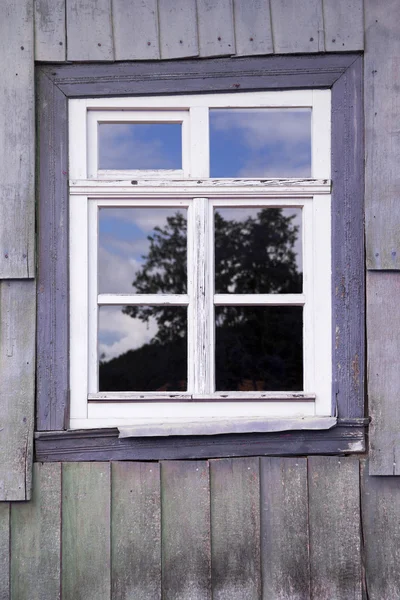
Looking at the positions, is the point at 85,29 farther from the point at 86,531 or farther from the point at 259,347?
the point at 86,531

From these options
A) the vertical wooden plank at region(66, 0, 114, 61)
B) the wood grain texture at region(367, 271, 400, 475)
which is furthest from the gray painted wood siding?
the wood grain texture at region(367, 271, 400, 475)

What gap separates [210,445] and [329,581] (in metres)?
0.76

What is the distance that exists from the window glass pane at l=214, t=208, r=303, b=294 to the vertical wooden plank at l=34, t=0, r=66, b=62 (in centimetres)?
99

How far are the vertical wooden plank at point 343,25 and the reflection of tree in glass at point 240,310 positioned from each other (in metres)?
0.76

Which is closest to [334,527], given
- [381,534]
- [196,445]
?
[381,534]

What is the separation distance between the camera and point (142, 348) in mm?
2336

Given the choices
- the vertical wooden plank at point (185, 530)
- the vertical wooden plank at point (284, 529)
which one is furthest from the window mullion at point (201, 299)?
the vertical wooden plank at point (284, 529)

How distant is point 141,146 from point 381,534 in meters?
2.00

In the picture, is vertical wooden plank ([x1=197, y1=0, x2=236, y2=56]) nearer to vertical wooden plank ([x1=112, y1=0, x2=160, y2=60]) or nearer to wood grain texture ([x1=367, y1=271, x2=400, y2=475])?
vertical wooden plank ([x1=112, y1=0, x2=160, y2=60])

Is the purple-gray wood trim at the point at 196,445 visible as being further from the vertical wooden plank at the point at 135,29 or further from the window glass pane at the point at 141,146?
the vertical wooden plank at the point at 135,29

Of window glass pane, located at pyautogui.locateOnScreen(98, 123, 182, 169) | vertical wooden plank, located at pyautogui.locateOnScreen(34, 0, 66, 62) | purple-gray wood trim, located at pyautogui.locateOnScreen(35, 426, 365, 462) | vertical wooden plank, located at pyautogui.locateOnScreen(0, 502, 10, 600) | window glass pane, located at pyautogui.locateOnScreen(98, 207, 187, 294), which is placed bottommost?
vertical wooden plank, located at pyautogui.locateOnScreen(0, 502, 10, 600)

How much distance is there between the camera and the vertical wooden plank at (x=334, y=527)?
86.1 inches

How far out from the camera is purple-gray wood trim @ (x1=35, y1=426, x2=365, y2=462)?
222cm

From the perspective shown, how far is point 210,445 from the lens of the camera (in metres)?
2.23
